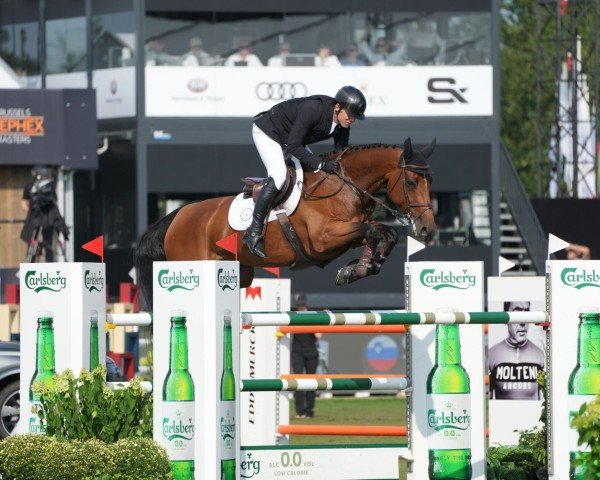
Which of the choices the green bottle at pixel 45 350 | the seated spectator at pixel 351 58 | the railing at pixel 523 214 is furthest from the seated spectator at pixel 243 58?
the green bottle at pixel 45 350

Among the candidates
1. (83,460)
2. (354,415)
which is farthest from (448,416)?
(354,415)

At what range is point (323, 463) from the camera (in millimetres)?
7535

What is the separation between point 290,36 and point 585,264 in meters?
16.1

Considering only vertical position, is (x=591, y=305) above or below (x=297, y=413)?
above

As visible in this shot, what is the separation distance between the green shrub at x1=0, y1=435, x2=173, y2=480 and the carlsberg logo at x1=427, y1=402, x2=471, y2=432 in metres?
1.46

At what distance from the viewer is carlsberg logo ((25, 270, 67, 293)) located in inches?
271

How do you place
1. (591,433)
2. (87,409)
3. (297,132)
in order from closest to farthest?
1. (591,433)
2. (87,409)
3. (297,132)

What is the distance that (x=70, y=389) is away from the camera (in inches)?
261

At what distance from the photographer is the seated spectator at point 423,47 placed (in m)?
23.0

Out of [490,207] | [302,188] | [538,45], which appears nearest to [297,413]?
[302,188]

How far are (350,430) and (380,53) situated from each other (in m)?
14.3

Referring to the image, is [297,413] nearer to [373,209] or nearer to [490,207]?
[373,209]

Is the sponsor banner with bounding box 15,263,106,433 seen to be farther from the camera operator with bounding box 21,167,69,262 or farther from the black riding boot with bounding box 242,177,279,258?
the camera operator with bounding box 21,167,69,262

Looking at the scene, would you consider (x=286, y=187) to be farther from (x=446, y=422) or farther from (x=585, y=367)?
(x=585, y=367)
